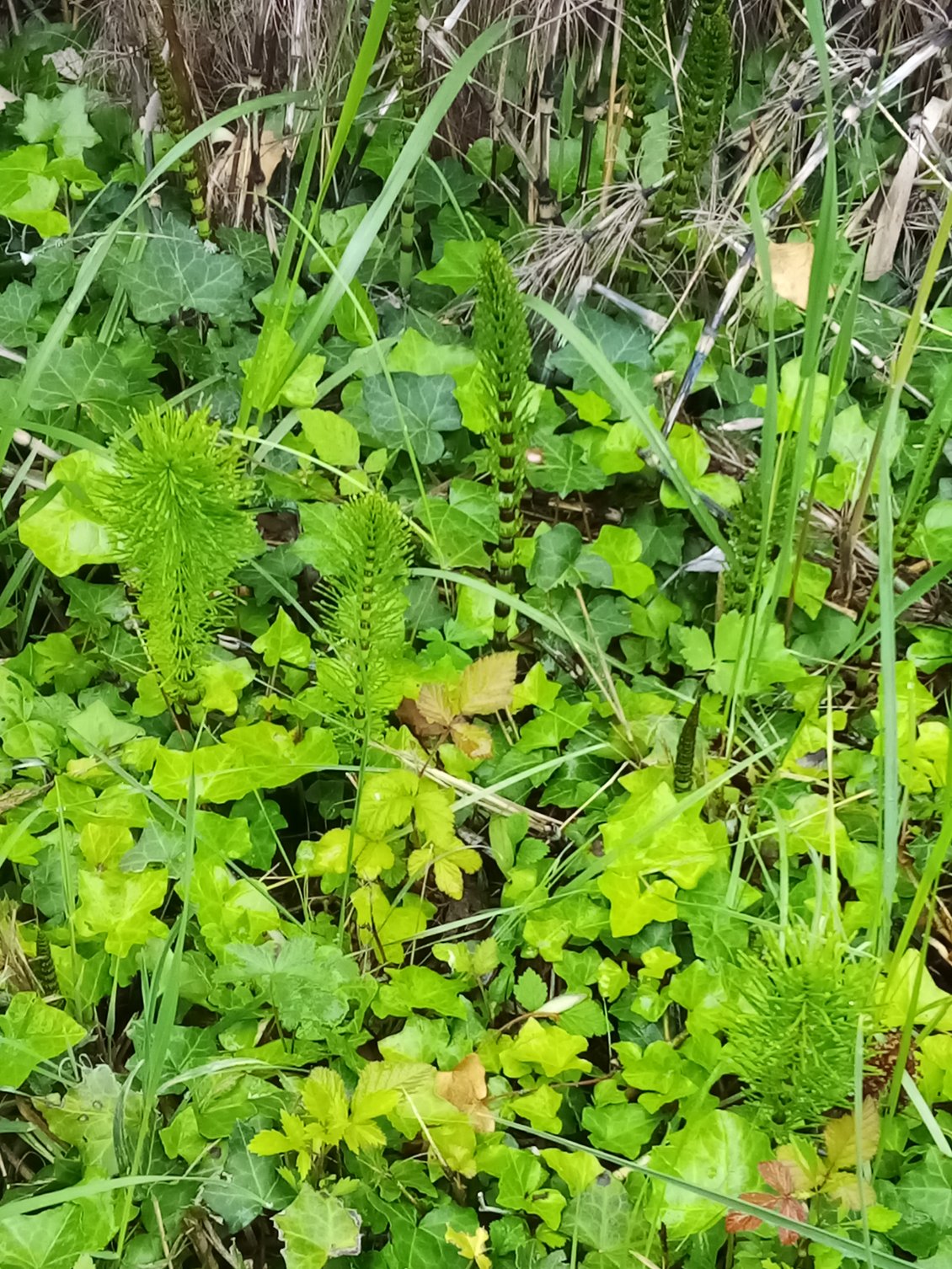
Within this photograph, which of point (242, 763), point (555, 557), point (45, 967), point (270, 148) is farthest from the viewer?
point (270, 148)

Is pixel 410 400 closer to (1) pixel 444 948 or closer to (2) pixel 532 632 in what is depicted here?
(2) pixel 532 632

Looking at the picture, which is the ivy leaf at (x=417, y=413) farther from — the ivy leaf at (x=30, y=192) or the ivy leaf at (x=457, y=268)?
the ivy leaf at (x=30, y=192)

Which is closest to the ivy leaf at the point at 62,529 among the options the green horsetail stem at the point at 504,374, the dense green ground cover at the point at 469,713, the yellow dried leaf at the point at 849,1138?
the dense green ground cover at the point at 469,713

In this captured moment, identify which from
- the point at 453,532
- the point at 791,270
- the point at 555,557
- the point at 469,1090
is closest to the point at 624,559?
the point at 555,557

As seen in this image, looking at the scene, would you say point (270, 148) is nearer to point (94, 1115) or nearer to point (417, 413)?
point (417, 413)

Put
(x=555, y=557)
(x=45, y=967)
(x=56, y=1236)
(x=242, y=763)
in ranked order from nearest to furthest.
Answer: (x=56, y=1236) → (x=45, y=967) → (x=242, y=763) → (x=555, y=557)

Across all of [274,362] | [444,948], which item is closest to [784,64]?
[274,362]
